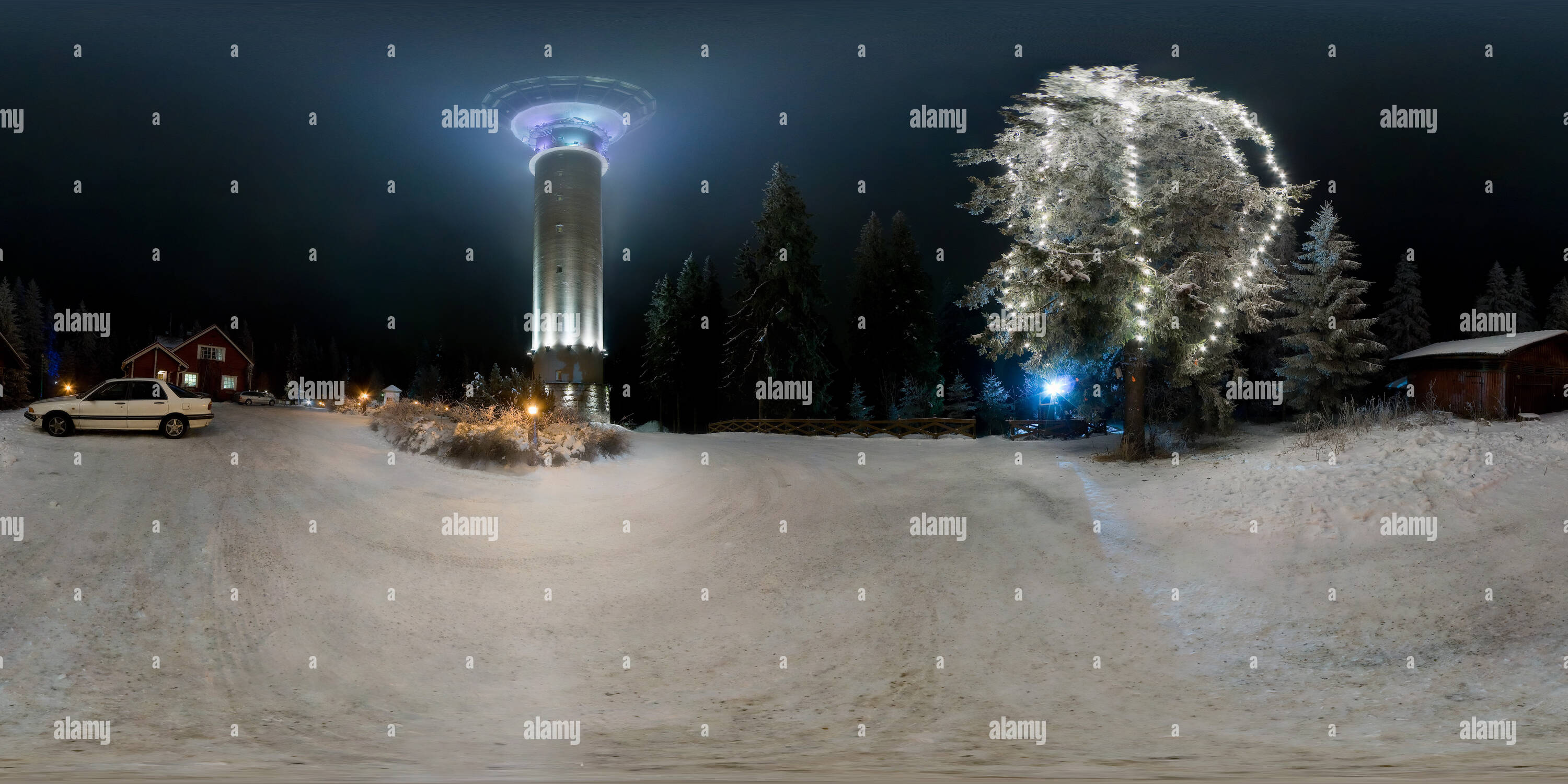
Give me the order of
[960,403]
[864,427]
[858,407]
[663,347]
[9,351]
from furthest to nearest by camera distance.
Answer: [663,347], [960,403], [858,407], [864,427], [9,351]

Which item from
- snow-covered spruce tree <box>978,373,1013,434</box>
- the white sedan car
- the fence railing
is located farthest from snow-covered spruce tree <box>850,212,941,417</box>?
the white sedan car

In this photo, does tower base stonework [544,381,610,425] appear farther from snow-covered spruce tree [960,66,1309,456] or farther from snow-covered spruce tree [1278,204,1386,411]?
snow-covered spruce tree [1278,204,1386,411]

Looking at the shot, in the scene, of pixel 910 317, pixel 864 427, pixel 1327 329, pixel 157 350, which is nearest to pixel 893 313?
pixel 910 317

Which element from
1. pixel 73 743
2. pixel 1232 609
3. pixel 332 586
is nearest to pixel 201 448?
pixel 332 586

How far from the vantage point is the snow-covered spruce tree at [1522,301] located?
1665 inches

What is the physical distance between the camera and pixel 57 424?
16.9 meters

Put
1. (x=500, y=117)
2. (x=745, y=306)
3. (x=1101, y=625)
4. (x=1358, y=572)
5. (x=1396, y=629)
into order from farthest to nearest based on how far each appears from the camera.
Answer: (x=500, y=117) < (x=745, y=306) < (x=1358, y=572) < (x=1101, y=625) < (x=1396, y=629)

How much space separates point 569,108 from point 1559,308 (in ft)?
194

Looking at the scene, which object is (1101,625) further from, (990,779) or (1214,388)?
(1214,388)

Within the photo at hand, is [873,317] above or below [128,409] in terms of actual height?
above

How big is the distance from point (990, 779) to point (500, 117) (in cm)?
5490

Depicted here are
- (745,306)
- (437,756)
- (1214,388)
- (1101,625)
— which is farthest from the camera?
(745,306)

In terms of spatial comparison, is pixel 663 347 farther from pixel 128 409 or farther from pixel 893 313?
pixel 128 409

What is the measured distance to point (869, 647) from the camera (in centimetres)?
976
